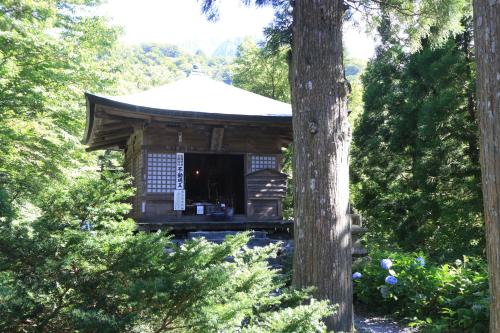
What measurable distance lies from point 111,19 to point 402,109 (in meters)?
11.3

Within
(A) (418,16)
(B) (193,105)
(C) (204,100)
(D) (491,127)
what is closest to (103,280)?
(D) (491,127)

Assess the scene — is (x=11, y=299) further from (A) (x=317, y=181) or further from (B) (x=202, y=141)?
(B) (x=202, y=141)

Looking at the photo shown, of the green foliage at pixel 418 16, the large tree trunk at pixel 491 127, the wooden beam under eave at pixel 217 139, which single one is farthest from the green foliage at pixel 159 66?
the large tree trunk at pixel 491 127

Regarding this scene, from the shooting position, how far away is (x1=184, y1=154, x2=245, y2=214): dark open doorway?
621 inches

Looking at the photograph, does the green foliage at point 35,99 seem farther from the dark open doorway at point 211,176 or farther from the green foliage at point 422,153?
the green foliage at point 422,153

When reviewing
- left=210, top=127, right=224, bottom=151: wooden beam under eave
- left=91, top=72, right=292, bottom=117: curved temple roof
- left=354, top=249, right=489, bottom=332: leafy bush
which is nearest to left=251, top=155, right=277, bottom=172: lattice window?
left=210, top=127, right=224, bottom=151: wooden beam under eave

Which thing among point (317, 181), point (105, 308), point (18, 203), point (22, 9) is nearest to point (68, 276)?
point (105, 308)

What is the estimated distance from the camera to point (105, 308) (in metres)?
2.91

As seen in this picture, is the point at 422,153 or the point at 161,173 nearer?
the point at 161,173

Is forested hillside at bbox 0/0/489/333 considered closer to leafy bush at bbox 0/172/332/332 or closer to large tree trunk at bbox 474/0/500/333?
leafy bush at bbox 0/172/332/332

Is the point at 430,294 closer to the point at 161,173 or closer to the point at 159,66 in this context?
the point at 161,173

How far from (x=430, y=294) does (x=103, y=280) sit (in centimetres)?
465

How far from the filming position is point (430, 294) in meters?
5.93

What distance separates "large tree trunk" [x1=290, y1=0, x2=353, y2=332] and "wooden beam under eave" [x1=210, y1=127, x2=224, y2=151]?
486cm
